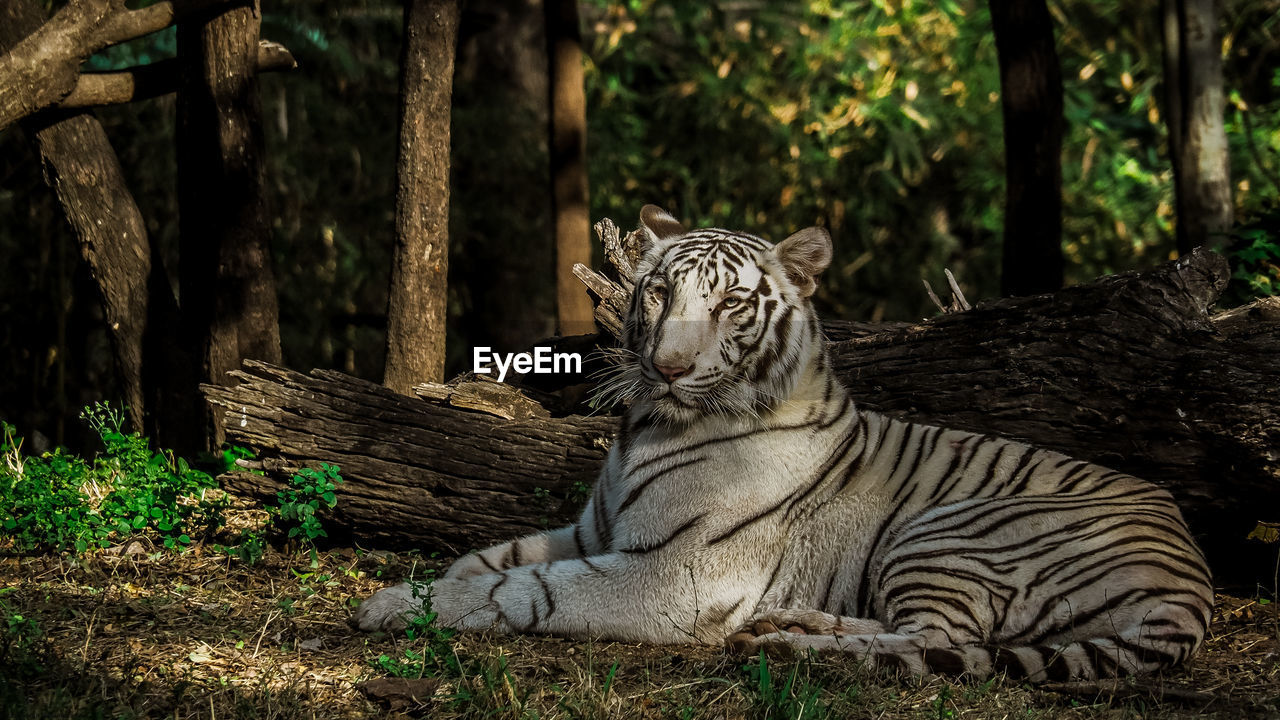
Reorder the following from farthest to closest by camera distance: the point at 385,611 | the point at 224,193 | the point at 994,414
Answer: the point at 224,193, the point at 994,414, the point at 385,611

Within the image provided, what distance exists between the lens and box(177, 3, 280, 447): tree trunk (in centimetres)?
595

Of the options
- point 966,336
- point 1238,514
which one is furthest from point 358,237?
point 1238,514

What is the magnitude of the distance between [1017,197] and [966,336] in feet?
6.85

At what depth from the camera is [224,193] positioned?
5949 mm

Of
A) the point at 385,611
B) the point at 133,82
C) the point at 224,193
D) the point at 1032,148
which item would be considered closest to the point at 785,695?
the point at 385,611

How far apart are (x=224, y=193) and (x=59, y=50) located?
95 centimetres

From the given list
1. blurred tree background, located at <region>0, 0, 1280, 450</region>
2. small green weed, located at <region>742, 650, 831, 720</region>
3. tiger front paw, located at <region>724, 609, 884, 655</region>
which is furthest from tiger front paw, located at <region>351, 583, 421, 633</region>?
blurred tree background, located at <region>0, 0, 1280, 450</region>

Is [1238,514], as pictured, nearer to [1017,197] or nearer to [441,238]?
[1017,197]

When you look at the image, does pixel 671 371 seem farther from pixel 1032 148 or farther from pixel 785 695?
pixel 1032 148

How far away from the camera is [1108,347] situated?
494 centimetres

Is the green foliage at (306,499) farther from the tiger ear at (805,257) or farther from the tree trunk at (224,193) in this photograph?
the tiger ear at (805,257)

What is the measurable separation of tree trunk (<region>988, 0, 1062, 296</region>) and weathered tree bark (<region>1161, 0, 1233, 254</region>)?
1.69 metres

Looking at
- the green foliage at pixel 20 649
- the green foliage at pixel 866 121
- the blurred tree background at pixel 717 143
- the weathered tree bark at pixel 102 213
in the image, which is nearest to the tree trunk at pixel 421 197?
the weathered tree bark at pixel 102 213

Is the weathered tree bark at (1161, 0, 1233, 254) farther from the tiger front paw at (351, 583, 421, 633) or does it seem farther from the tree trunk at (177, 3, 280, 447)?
the tiger front paw at (351, 583, 421, 633)
